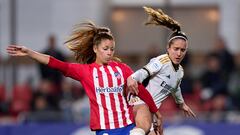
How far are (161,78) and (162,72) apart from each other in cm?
6

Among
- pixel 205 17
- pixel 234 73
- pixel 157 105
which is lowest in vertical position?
pixel 157 105

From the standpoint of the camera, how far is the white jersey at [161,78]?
9695mm

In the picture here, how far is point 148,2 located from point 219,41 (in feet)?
5.29

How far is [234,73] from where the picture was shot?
1612cm

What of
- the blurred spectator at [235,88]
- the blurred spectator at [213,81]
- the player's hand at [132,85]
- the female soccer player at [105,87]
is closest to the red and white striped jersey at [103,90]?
the female soccer player at [105,87]

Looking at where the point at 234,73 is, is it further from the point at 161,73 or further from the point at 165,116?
the point at 161,73

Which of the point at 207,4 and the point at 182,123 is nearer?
the point at 182,123

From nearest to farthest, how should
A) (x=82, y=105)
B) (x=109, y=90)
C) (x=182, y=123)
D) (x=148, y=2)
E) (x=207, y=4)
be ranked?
1. (x=109, y=90)
2. (x=182, y=123)
3. (x=82, y=105)
4. (x=148, y=2)
5. (x=207, y=4)

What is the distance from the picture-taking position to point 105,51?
961 cm

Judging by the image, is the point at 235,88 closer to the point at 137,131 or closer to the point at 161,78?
the point at 161,78

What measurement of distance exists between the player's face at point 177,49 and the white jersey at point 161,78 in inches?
2.5

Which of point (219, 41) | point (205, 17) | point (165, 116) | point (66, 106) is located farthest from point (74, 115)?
point (205, 17)

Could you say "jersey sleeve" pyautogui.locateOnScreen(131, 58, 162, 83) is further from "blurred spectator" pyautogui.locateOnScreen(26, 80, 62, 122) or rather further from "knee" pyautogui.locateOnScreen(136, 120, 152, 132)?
"blurred spectator" pyautogui.locateOnScreen(26, 80, 62, 122)

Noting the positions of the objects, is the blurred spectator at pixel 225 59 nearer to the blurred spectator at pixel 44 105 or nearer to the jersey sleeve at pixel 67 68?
the blurred spectator at pixel 44 105
